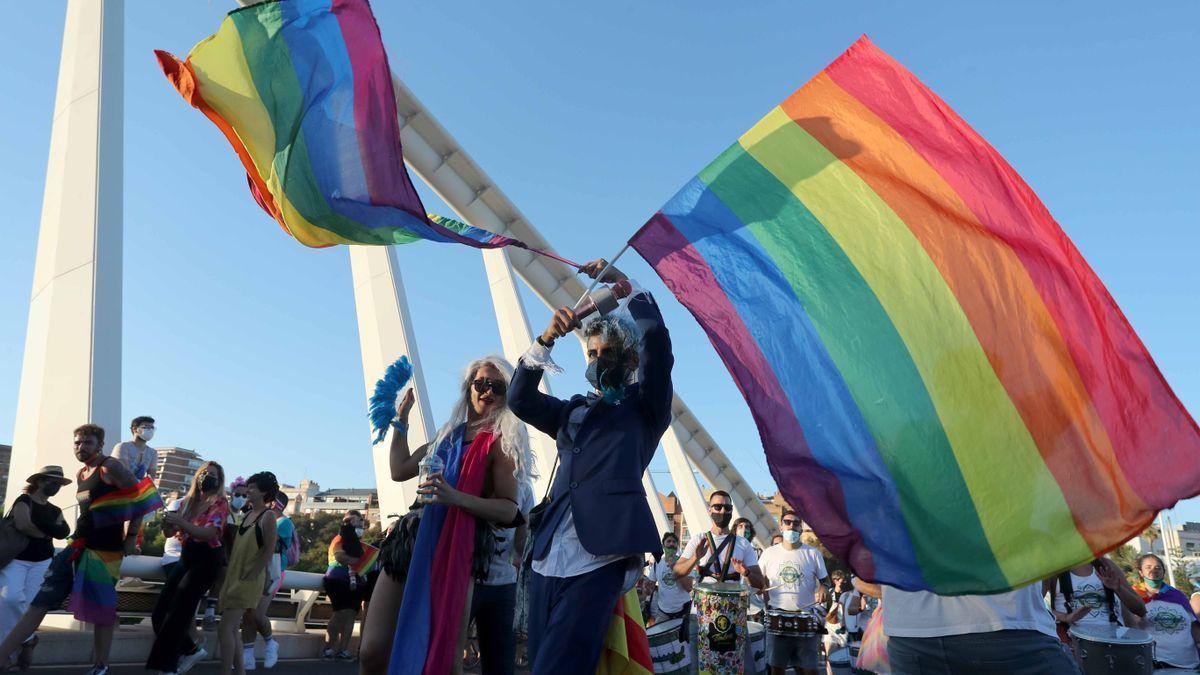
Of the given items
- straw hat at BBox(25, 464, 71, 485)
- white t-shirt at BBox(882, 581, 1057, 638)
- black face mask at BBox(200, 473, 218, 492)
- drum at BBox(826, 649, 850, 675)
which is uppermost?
straw hat at BBox(25, 464, 71, 485)

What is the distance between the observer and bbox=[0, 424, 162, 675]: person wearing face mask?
6168mm

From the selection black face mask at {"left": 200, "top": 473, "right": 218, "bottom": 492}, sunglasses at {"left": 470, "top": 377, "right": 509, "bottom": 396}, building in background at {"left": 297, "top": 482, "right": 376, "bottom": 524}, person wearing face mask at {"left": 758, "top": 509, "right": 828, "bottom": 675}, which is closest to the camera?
sunglasses at {"left": 470, "top": 377, "right": 509, "bottom": 396}

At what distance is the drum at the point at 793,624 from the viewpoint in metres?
8.40

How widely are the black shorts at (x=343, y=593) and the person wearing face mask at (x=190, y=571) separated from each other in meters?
3.08

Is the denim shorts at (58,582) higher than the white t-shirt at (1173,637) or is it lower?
higher

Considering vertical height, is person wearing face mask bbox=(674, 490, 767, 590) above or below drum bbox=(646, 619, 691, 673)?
above

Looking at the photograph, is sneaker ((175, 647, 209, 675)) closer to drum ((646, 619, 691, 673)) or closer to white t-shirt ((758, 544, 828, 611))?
drum ((646, 619, 691, 673))

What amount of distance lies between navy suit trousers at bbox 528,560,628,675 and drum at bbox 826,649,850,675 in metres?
9.35

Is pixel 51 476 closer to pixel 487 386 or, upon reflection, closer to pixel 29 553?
pixel 29 553

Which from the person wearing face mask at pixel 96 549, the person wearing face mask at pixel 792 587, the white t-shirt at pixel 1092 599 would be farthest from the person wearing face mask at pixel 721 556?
the person wearing face mask at pixel 96 549

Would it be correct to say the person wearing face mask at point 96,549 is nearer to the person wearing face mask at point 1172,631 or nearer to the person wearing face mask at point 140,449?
the person wearing face mask at point 140,449

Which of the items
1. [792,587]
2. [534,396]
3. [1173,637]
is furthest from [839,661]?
[534,396]

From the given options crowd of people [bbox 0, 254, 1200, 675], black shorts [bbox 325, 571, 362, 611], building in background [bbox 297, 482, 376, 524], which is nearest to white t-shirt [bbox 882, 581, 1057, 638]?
crowd of people [bbox 0, 254, 1200, 675]

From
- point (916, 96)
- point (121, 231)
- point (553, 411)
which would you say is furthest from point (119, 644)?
point (916, 96)
